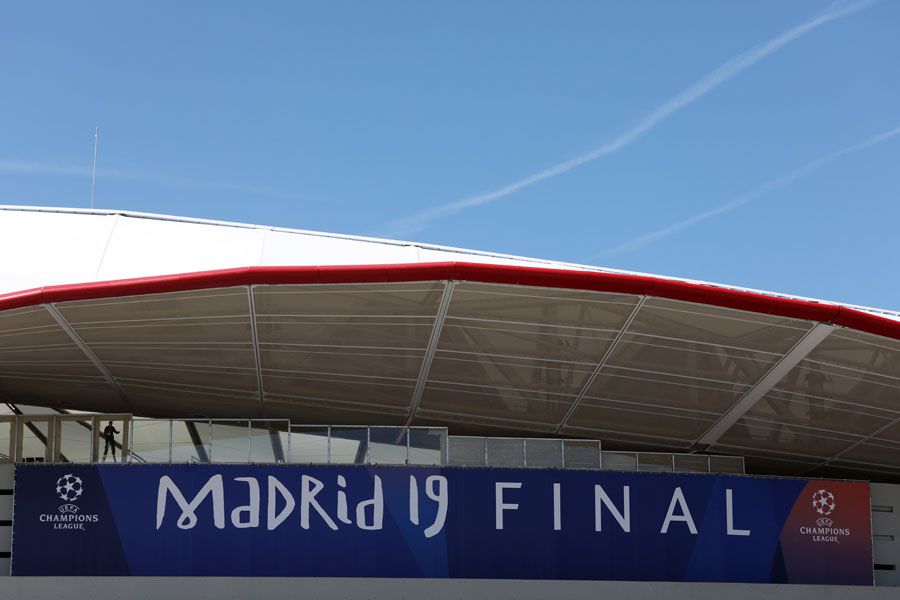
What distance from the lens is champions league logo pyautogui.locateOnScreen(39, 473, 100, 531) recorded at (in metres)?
24.7

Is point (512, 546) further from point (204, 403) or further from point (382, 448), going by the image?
point (204, 403)

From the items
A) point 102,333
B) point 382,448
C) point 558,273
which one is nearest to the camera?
point 558,273

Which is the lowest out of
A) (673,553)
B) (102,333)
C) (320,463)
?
(673,553)

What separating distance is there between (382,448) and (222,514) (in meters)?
3.63

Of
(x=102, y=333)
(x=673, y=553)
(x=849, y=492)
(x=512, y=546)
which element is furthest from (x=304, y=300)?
(x=849, y=492)

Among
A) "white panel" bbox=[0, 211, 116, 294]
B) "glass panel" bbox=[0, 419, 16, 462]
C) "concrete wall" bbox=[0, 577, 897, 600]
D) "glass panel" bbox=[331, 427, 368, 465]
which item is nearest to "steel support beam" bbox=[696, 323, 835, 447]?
"concrete wall" bbox=[0, 577, 897, 600]

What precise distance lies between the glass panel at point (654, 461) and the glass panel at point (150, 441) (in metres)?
10.5

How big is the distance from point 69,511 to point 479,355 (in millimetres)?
9105

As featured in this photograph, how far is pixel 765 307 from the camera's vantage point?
2234 centimetres

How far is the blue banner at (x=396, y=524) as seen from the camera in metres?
24.7

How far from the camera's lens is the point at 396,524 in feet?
82.9

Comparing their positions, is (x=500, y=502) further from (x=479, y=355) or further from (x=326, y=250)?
(x=326, y=250)

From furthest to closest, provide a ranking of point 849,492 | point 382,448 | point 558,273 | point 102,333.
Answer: point 849,492, point 382,448, point 102,333, point 558,273

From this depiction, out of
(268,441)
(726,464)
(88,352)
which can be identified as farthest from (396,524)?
(726,464)
